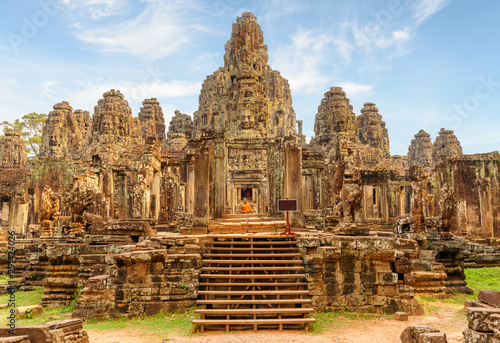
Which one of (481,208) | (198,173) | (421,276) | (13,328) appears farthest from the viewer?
(481,208)

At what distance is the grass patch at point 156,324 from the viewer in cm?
705

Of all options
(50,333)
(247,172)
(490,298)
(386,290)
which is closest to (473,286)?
(386,290)

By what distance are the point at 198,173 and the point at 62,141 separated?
101ft

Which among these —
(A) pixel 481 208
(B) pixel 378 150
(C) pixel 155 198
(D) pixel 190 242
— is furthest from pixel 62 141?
(A) pixel 481 208

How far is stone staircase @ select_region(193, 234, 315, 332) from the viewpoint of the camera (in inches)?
285

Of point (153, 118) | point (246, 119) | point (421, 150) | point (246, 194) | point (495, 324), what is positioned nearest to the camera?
point (495, 324)

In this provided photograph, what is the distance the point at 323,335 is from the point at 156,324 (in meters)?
3.27

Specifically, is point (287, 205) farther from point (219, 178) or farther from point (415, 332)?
point (415, 332)

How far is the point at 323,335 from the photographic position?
269 inches

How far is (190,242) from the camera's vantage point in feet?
30.2

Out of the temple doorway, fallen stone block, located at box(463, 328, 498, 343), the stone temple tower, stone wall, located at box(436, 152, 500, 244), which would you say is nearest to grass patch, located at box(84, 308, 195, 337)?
fallen stone block, located at box(463, 328, 498, 343)

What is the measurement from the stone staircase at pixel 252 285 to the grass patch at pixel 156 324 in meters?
0.38

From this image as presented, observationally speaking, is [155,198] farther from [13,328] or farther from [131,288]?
[13,328]

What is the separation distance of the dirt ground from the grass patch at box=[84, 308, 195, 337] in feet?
0.60
